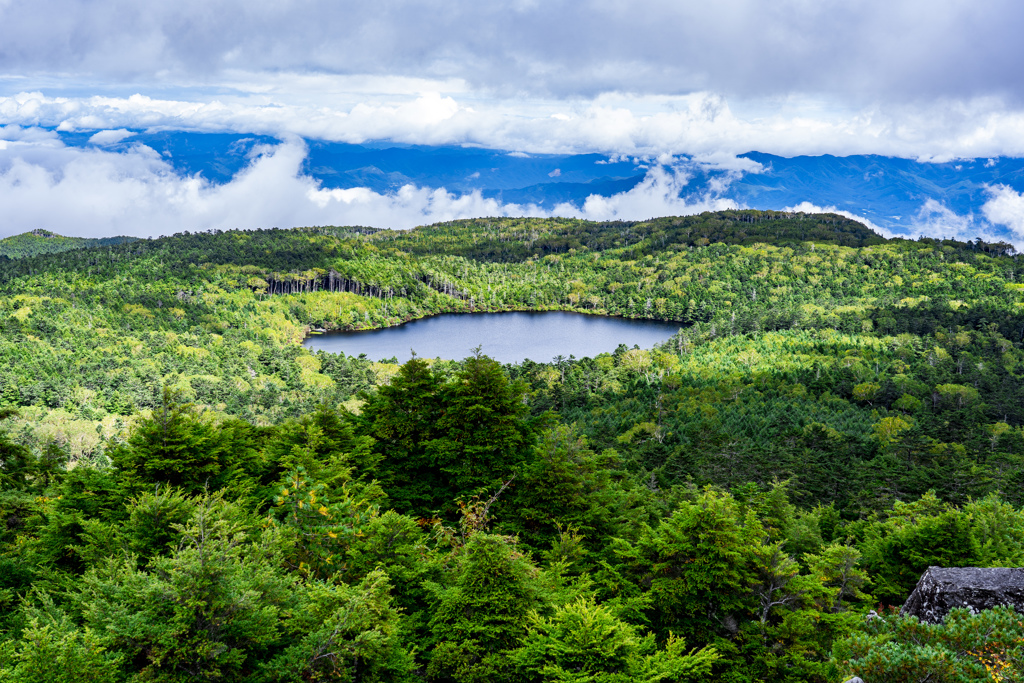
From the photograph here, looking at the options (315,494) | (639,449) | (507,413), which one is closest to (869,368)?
(639,449)

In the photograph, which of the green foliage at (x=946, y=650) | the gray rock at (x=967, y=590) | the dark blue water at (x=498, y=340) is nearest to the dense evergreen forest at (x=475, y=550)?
the green foliage at (x=946, y=650)

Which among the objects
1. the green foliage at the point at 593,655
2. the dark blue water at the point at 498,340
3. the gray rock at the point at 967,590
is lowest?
the dark blue water at the point at 498,340

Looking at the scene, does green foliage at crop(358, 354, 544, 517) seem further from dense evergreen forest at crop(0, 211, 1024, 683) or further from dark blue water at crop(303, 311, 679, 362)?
dark blue water at crop(303, 311, 679, 362)

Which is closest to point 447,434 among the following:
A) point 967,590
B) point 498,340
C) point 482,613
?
point 482,613

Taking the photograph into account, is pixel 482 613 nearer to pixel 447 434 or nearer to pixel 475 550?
pixel 475 550

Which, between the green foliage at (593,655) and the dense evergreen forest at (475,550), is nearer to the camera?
the dense evergreen forest at (475,550)

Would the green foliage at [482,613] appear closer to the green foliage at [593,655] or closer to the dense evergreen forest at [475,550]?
the dense evergreen forest at [475,550]

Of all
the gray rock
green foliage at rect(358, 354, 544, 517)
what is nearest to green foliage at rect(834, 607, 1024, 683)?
the gray rock
